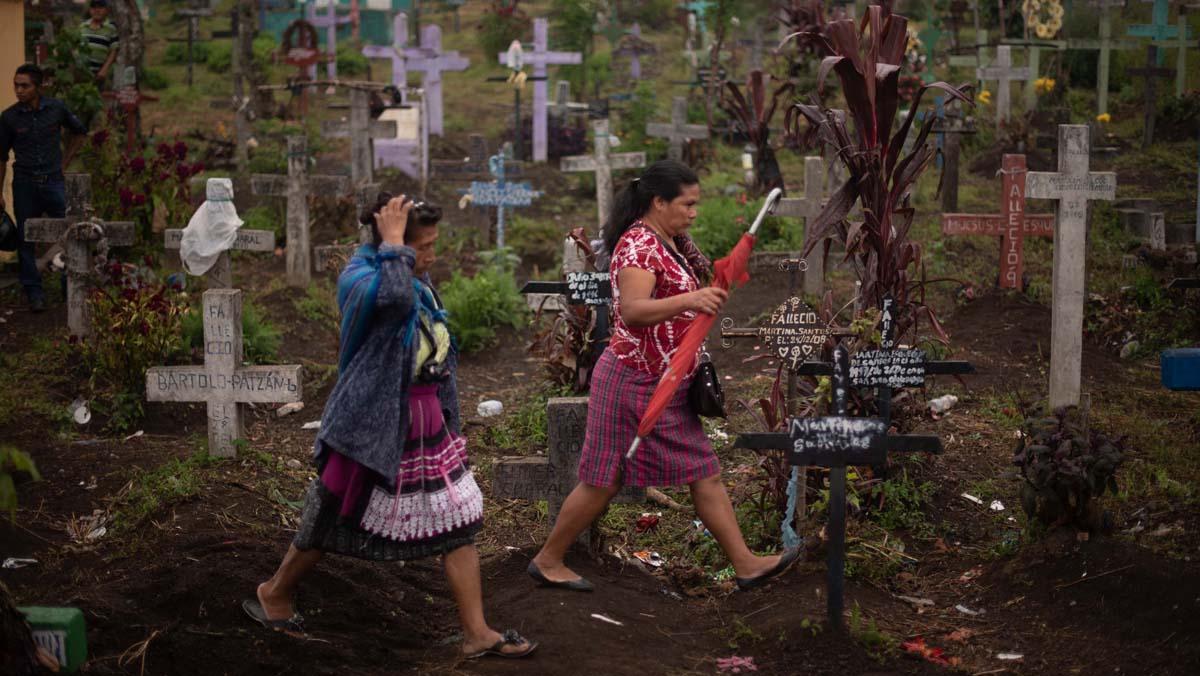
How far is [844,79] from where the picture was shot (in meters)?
6.20

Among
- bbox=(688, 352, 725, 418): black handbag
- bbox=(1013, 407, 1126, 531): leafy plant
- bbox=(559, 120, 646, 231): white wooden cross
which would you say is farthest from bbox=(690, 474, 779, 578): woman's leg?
bbox=(559, 120, 646, 231): white wooden cross

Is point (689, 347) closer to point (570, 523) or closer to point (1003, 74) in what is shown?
point (570, 523)

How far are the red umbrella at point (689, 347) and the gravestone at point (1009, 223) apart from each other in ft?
19.1

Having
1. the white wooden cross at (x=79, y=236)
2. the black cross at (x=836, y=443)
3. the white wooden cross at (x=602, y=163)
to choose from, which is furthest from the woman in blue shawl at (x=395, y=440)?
the white wooden cross at (x=602, y=163)

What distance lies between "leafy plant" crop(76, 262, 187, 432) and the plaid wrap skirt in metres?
4.14

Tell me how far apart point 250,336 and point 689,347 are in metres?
5.06

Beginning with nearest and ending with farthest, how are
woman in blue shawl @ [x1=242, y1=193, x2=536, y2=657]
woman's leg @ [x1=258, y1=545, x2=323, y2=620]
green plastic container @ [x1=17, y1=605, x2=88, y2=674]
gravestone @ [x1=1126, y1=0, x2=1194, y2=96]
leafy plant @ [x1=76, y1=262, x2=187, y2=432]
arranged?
green plastic container @ [x1=17, y1=605, x2=88, y2=674]
woman in blue shawl @ [x1=242, y1=193, x2=536, y2=657]
woman's leg @ [x1=258, y1=545, x2=323, y2=620]
leafy plant @ [x1=76, y1=262, x2=187, y2=432]
gravestone @ [x1=1126, y1=0, x2=1194, y2=96]

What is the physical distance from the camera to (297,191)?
1184 cm

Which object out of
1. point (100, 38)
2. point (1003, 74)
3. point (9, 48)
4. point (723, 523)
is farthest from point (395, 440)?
point (100, 38)

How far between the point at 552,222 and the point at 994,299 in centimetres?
550

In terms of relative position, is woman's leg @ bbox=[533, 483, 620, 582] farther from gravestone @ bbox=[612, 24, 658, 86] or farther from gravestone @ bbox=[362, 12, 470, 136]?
gravestone @ bbox=[612, 24, 658, 86]

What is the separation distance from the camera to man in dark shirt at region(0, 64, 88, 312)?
10.0 metres

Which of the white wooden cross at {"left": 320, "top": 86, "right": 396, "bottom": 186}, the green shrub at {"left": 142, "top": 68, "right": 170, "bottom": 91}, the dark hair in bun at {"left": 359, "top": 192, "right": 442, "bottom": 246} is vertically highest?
the green shrub at {"left": 142, "top": 68, "right": 170, "bottom": 91}

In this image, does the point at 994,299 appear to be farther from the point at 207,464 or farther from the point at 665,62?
the point at 665,62
